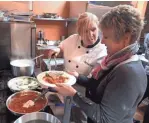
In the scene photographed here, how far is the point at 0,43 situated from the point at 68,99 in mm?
1058

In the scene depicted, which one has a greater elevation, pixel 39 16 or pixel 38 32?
pixel 39 16

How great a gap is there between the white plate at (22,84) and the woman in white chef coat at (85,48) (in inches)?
15.0

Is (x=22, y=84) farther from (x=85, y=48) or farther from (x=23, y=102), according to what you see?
(x=85, y=48)

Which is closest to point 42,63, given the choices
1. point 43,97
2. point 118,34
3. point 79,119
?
point 43,97

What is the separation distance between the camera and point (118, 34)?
0.77 metres

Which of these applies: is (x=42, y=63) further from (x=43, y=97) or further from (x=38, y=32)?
(x=38, y=32)

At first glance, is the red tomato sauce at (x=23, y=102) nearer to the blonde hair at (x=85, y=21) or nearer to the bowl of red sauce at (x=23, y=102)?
the bowl of red sauce at (x=23, y=102)

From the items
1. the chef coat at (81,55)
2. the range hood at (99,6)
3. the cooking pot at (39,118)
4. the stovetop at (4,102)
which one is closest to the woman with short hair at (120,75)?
the cooking pot at (39,118)

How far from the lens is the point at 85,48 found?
57.2 inches

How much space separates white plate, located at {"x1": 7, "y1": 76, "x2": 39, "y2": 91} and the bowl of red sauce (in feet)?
0.26

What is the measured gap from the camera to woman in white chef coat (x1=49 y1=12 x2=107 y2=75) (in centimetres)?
137

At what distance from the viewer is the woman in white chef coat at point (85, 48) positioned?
1368 millimetres

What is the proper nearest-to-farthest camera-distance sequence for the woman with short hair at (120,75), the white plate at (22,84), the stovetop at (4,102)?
the woman with short hair at (120,75) → the stovetop at (4,102) → the white plate at (22,84)

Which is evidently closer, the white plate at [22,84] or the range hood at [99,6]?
the white plate at [22,84]
